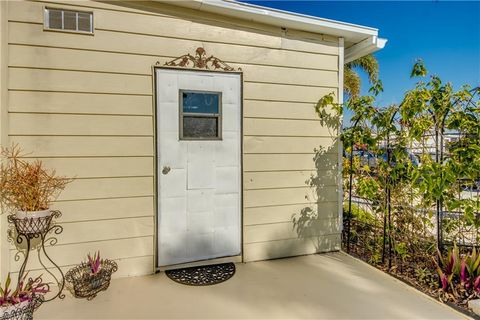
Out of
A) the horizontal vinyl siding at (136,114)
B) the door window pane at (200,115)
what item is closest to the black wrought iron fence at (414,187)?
the horizontal vinyl siding at (136,114)

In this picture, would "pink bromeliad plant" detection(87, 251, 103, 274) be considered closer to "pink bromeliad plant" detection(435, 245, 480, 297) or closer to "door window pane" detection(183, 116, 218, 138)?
"door window pane" detection(183, 116, 218, 138)

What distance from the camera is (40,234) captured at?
7.44 feet

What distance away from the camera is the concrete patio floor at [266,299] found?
2.01 m

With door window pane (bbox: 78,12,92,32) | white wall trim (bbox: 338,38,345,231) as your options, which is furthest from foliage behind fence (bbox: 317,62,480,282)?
door window pane (bbox: 78,12,92,32)

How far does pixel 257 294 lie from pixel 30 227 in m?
1.84

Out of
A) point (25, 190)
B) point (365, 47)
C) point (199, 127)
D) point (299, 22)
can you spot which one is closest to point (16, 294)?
point (25, 190)

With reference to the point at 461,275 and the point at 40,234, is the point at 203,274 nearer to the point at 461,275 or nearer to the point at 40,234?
the point at 40,234

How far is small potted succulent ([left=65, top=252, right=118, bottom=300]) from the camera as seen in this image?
223cm

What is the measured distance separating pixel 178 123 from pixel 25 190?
1.34m

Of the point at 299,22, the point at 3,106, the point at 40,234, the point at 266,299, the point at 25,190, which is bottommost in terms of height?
the point at 266,299

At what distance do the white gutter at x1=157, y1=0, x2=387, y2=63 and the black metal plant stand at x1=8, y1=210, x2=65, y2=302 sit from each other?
220 cm

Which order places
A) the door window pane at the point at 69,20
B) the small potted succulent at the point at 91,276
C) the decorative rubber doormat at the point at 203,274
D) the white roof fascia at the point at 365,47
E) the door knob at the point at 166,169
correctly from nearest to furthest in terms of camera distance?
the small potted succulent at the point at 91,276, the door window pane at the point at 69,20, the decorative rubber doormat at the point at 203,274, the door knob at the point at 166,169, the white roof fascia at the point at 365,47

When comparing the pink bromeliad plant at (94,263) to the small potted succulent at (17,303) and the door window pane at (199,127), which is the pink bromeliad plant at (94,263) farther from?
the door window pane at (199,127)

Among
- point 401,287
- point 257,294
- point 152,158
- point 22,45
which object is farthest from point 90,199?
point 401,287
